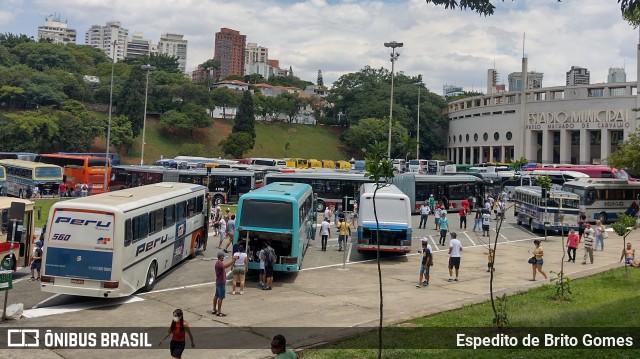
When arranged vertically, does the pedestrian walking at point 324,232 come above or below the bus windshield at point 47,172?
below

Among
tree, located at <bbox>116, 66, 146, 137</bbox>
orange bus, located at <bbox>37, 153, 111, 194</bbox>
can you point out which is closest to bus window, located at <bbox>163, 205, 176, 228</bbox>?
orange bus, located at <bbox>37, 153, 111, 194</bbox>

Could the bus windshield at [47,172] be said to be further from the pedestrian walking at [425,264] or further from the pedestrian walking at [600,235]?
the pedestrian walking at [600,235]

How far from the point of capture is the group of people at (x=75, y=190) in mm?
42919

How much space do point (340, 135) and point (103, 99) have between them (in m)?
41.6

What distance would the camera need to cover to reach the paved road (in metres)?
13.4

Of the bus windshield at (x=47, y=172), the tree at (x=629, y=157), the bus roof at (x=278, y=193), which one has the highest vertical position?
the tree at (x=629, y=157)

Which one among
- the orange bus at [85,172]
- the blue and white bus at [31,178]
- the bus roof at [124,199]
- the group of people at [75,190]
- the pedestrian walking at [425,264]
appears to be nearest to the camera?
the bus roof at [124,199]

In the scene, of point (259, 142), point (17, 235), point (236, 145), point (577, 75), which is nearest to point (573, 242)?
point (17, 235)

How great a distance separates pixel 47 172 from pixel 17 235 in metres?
32.5

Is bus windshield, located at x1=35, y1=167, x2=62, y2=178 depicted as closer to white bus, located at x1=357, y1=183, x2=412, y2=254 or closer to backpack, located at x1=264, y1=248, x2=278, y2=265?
white bus, located at x1=357, y1=183, x2=412, y2=254

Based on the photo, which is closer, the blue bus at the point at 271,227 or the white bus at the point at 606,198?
the blue bus at the point at 271,227

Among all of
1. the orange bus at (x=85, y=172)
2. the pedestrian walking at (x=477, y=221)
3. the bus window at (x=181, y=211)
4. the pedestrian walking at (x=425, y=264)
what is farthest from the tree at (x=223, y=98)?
the pedestrian walking at (x=425, y=264)

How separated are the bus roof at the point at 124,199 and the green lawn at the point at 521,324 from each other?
277 inches

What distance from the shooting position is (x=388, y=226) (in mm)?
22984
